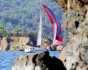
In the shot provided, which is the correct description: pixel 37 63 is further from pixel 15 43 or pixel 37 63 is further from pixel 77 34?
pixel 15 43

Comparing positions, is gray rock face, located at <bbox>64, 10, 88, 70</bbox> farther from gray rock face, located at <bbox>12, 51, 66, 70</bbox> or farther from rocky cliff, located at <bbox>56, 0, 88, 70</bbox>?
gray rock face, located at <bbox>12, 51, 66, 70</bbox>

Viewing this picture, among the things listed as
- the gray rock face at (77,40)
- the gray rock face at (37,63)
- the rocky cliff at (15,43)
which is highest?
the gray rock face at (77,40)

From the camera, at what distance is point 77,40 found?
311 inches

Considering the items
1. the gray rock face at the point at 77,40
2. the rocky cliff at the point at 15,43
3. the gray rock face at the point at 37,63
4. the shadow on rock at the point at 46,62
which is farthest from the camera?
the rocky cliff at the point at 15,43

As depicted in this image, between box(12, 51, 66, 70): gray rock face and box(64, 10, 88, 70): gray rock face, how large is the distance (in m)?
2.12

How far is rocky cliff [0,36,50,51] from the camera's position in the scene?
129m

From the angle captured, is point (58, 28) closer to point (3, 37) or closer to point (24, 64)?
point (24, 64)

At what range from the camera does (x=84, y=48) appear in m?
7.69

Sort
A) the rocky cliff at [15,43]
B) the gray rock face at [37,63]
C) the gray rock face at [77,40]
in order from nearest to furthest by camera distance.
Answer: the gray rock face at [77,40], the gray rock face at [37,63], the rocky cliff at [15,43]

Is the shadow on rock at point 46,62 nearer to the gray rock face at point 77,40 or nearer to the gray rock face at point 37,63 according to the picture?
the gray rock face at point 37,63

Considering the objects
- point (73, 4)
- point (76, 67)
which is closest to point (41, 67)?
point (76, 67)

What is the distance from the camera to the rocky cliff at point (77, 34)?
25.3ft

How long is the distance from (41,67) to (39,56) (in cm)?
65

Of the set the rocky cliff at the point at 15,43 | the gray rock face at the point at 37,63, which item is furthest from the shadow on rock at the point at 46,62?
the rocky cliff at the point at 15,43
